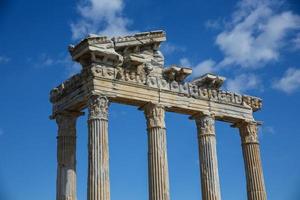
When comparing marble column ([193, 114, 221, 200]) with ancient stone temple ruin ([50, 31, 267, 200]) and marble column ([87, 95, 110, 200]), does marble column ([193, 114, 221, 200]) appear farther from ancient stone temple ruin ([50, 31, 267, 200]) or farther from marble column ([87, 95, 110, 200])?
marble column ([87, 95, 110, 200])

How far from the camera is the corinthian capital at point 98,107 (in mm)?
28312

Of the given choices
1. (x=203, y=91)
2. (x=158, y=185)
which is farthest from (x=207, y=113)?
(x=158, y=185)

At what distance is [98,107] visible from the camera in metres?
28.4

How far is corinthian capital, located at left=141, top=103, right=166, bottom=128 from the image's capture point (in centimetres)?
3056

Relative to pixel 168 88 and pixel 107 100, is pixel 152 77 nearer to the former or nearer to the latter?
pixel 168 88

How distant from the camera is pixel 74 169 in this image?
100.0ft

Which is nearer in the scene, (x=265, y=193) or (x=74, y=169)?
(x=74, y=169)

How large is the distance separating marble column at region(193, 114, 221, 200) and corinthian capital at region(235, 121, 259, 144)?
298 centimetres

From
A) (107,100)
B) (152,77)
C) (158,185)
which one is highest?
(152,77)

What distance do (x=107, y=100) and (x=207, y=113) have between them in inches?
286

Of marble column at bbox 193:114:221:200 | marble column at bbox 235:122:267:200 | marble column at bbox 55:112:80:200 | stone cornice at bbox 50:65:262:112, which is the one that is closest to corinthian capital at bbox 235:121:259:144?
marble column at bbox 235:122:267:200

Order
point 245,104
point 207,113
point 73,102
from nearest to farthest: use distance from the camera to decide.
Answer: point 73,102 → point 207,113 → point 245,104

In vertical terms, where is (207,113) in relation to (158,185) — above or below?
above

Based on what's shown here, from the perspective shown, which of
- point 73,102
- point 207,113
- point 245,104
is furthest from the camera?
point 245,104
